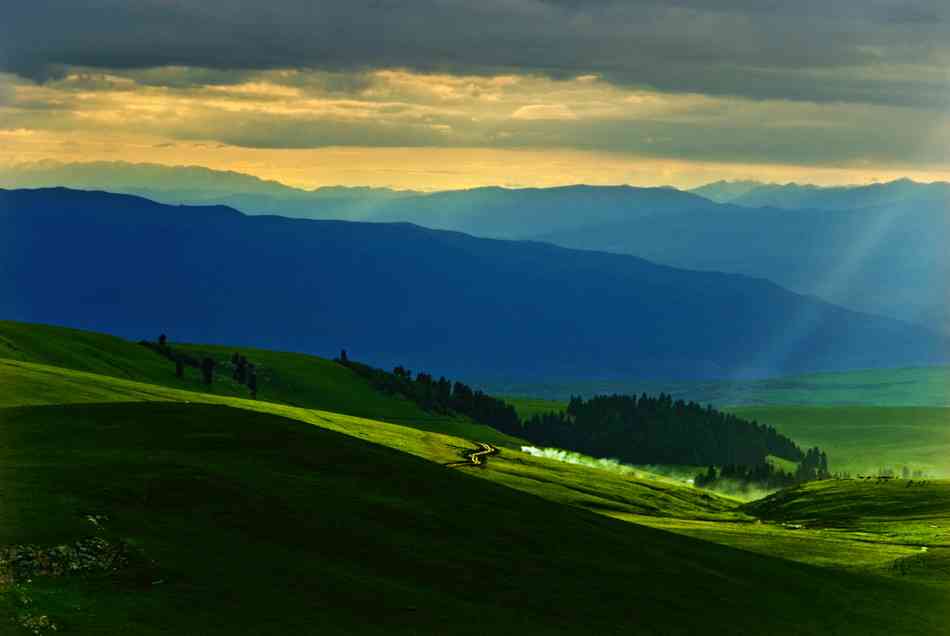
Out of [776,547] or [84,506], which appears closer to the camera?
[84,506]

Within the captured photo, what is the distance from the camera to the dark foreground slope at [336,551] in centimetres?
4531

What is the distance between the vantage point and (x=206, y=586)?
4556 cm

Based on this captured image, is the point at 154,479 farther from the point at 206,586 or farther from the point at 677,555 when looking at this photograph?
the point at 677,555

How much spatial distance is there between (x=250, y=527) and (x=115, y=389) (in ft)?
242

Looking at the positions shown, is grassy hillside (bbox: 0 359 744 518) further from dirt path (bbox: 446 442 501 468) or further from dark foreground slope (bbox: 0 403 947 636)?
dark foreground slope (bbox: 0 403 947 636)

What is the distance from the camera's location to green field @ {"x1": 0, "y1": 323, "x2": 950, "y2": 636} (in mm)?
45125

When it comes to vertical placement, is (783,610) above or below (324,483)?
below

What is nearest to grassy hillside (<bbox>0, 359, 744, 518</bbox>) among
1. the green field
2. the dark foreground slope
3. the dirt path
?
the dirt path

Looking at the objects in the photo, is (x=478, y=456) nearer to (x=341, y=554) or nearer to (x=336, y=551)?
(x=336, y=551)

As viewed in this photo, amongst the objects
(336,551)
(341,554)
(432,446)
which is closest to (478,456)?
(432,446)

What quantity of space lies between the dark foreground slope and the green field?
126 mm

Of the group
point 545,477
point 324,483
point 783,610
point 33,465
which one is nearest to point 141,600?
point 33,465

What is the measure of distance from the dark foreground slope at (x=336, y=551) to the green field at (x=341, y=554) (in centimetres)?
13

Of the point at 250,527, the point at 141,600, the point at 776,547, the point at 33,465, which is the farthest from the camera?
the point at 776,547
